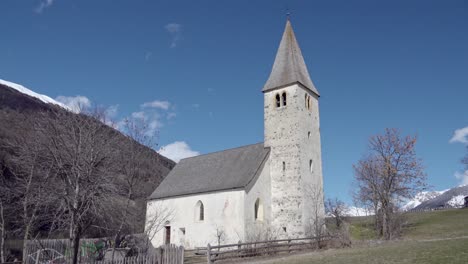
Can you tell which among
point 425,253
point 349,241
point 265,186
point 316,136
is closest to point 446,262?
point 425,253

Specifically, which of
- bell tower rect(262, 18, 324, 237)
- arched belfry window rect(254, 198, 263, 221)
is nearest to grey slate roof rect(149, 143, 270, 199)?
bell tower rect(262, 18, 324, 237)

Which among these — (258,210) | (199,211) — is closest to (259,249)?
(258,210)

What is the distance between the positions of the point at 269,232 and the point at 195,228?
653 centimetres

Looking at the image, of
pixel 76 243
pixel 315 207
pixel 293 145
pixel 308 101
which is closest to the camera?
pixel 76 243

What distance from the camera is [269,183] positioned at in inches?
1248

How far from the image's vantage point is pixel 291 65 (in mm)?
34281

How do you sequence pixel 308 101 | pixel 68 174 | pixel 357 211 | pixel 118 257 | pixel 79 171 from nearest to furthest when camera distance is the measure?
pixel 79 171 → pixel 68 174 → pixel 118 257 → pixel 308 101 → pixel 357 211

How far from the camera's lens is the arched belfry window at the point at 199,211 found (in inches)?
1281

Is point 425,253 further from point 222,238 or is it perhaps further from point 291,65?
point 291,65

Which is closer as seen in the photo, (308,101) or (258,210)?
(258,210)

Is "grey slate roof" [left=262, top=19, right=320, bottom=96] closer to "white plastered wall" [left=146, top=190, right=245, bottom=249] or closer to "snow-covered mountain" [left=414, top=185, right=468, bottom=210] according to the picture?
"white plastered wall" [left=146, top=190, right=245, bottom=249]

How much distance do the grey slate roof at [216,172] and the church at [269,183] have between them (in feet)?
0.36

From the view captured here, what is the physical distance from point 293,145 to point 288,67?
24.7 ft

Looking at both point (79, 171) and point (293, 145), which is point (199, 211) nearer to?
point (293, 145)
